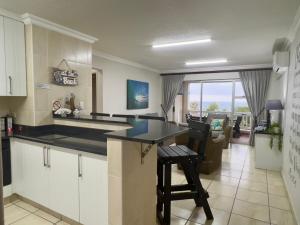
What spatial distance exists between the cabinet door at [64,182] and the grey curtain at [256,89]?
554cm

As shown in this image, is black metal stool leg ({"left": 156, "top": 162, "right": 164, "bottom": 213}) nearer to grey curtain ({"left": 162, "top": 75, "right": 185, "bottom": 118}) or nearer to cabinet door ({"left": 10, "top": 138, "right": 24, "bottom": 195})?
cabinet door ({"left": 10, "top": 138, "right": 24, "bottom": 195})

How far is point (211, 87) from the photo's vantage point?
7637 millimetres

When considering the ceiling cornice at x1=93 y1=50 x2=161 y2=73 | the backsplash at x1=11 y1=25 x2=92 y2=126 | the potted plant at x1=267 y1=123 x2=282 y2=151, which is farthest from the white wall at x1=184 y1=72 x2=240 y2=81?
the backsplash at x1=11 y1=25 x2=92 y2=126

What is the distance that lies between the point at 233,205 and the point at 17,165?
286 cm

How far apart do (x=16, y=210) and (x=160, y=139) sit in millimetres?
2260

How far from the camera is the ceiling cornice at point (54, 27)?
8.76 feet

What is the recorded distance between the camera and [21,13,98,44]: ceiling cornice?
2670 mm

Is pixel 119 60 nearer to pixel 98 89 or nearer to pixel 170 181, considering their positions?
pixel 98 89

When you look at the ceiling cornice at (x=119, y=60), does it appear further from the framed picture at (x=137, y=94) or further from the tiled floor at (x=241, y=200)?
the tiled floor at (x=241, y=200)

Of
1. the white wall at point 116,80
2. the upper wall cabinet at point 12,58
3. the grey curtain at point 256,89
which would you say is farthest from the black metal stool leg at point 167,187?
the grey curtain at point 256,89

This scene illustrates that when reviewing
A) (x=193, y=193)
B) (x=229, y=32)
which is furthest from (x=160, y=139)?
(x=229, y=32)

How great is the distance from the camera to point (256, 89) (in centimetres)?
611

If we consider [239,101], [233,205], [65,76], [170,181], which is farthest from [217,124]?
[65,76]

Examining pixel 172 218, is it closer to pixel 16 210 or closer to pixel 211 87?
pixel 16 210
